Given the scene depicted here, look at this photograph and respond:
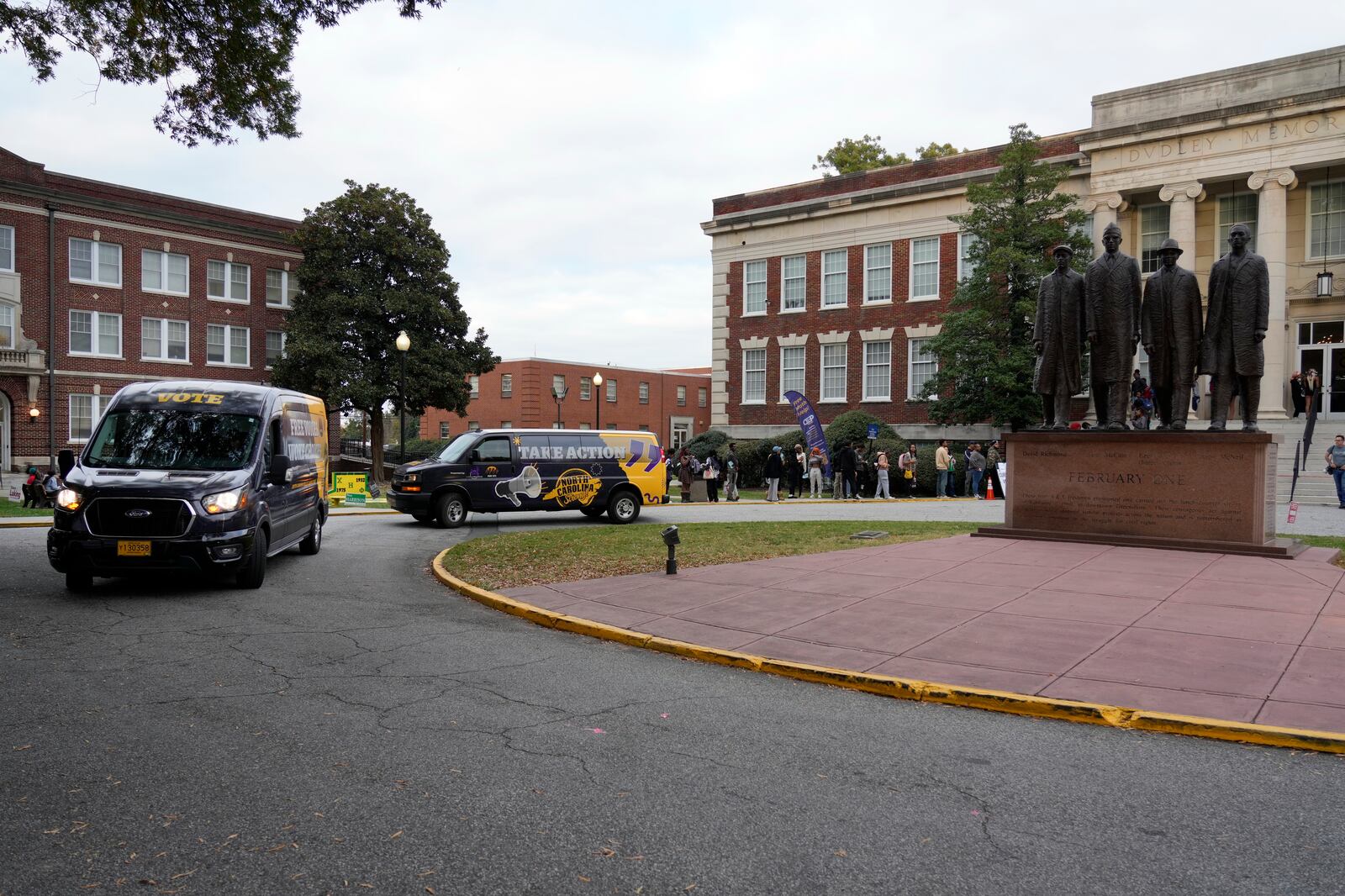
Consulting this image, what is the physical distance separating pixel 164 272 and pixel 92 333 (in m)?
4.00

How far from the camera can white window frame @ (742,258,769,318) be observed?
40.3 metres

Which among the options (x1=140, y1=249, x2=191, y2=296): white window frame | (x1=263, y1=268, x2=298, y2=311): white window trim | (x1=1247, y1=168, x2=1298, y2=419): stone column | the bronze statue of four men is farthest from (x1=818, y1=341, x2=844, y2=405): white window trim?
(x1=140, y1=249, x2=191, y2=296): white window frame

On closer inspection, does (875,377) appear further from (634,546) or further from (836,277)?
(634,546)

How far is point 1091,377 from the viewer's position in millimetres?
14320

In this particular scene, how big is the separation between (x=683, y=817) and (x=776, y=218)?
37.4 m

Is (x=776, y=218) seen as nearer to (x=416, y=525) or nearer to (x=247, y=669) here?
(x=416, y=525)

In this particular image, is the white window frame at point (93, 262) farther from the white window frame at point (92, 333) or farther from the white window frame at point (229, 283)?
the white window frame at point (229, 283)

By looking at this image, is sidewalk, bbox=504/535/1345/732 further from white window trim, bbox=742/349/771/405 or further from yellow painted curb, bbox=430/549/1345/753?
white window trim, bbox=742/349/771/405

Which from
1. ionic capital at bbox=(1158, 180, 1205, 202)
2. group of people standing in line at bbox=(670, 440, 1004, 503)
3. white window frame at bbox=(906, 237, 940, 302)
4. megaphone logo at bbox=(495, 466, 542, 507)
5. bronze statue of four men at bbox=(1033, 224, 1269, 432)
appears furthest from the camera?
white window frame at bbox=(906, 237, 940, 302)

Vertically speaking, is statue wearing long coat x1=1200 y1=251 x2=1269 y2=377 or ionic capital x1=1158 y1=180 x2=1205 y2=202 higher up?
ionic capital x1=1158 y1=180 x2=1205 y2=202

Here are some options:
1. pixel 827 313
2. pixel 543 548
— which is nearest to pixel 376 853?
pixel 543 548

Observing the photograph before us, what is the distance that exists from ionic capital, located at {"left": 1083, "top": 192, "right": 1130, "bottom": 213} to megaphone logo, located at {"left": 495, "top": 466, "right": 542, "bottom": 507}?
75.5ft

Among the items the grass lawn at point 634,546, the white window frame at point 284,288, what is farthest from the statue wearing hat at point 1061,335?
the white window frame at point 284,288

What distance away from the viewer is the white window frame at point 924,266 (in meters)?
35.8
